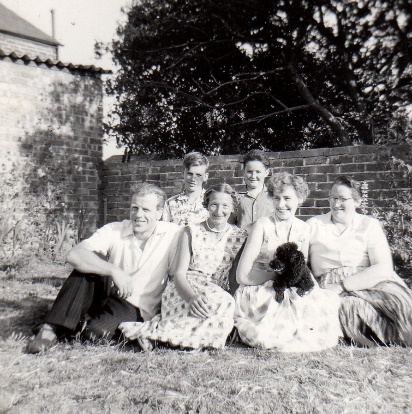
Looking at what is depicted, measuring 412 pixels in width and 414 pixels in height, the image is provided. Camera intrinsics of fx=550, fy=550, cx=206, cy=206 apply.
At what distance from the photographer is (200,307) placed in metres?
3.85

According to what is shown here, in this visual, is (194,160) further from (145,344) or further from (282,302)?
(145,344)

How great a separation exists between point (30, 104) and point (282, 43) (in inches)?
235

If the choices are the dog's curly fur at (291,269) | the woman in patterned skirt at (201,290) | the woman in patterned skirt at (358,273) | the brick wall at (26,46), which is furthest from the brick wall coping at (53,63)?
the brick wall at (26,46)

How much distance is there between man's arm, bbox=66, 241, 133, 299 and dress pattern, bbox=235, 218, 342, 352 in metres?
0.82

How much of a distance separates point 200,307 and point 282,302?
23.1 inches

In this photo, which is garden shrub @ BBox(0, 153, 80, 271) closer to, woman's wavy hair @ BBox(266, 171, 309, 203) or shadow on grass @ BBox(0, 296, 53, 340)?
shadow on grass @ BBox(0, 296, 53, 340)

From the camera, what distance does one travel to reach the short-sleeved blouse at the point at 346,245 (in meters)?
4.21

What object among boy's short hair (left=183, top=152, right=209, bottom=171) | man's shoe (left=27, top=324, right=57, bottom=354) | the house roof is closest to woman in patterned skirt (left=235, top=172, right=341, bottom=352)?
boy's short hair (left=183, top=152, right=209, bottom=171)

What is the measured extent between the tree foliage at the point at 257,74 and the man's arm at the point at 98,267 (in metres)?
8.52

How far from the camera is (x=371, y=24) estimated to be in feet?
39.8

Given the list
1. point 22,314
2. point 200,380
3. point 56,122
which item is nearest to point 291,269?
point 200,380

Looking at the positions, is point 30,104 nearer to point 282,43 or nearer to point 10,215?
point 10,215

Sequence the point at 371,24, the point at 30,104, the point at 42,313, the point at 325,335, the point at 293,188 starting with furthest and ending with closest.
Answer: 1. the point at 371,24
2. the point at 30,104
3. the point at 42,313
4. the point at 293,188
5. the point at 325,335

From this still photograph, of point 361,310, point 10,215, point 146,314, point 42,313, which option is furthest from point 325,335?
point 10,215
